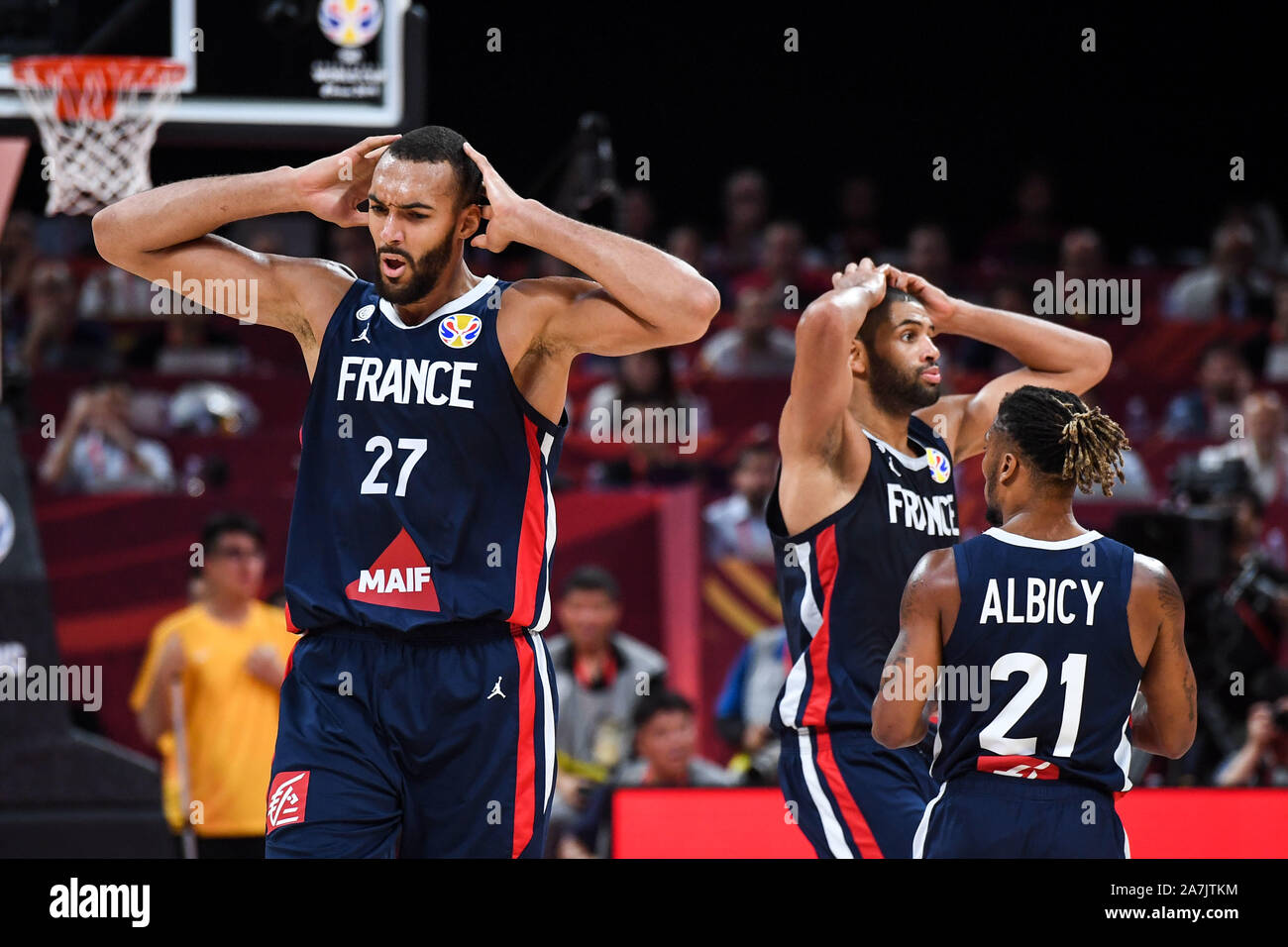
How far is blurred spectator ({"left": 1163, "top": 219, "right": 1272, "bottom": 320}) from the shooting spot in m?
12.7

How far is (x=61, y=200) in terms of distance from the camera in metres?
7.38

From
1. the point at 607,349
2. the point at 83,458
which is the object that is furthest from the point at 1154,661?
the point at 83,458

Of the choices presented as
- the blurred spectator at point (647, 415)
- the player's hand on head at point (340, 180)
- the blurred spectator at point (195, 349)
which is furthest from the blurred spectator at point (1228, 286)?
the player's hand on head at point (340, 180)

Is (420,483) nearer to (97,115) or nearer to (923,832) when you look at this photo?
(923,832)

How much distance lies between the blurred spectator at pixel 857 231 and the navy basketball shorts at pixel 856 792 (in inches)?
355

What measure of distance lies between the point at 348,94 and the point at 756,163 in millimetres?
8725

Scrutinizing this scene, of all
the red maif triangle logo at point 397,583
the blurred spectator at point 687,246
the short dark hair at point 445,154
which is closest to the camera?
the red maif triangle logo at point 397,583

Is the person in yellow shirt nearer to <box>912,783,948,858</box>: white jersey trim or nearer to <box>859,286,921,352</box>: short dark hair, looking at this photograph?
<box>859,286,921,352</box>: short dark hair

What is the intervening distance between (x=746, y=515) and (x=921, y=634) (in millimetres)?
5208

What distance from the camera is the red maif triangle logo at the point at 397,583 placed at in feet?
14.0

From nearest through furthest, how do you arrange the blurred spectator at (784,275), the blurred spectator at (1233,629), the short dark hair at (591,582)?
the blurred spectator at (1233,629), the short dark hair at (591,582), the blurred spectator at (784,275)

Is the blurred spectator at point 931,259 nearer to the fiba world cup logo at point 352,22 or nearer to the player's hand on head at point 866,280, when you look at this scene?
the fiba world cup logo at point 352,22

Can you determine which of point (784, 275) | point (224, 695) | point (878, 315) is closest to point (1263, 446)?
point (784, 275)

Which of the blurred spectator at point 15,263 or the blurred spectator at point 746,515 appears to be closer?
the blurred spectator at point 746,515
